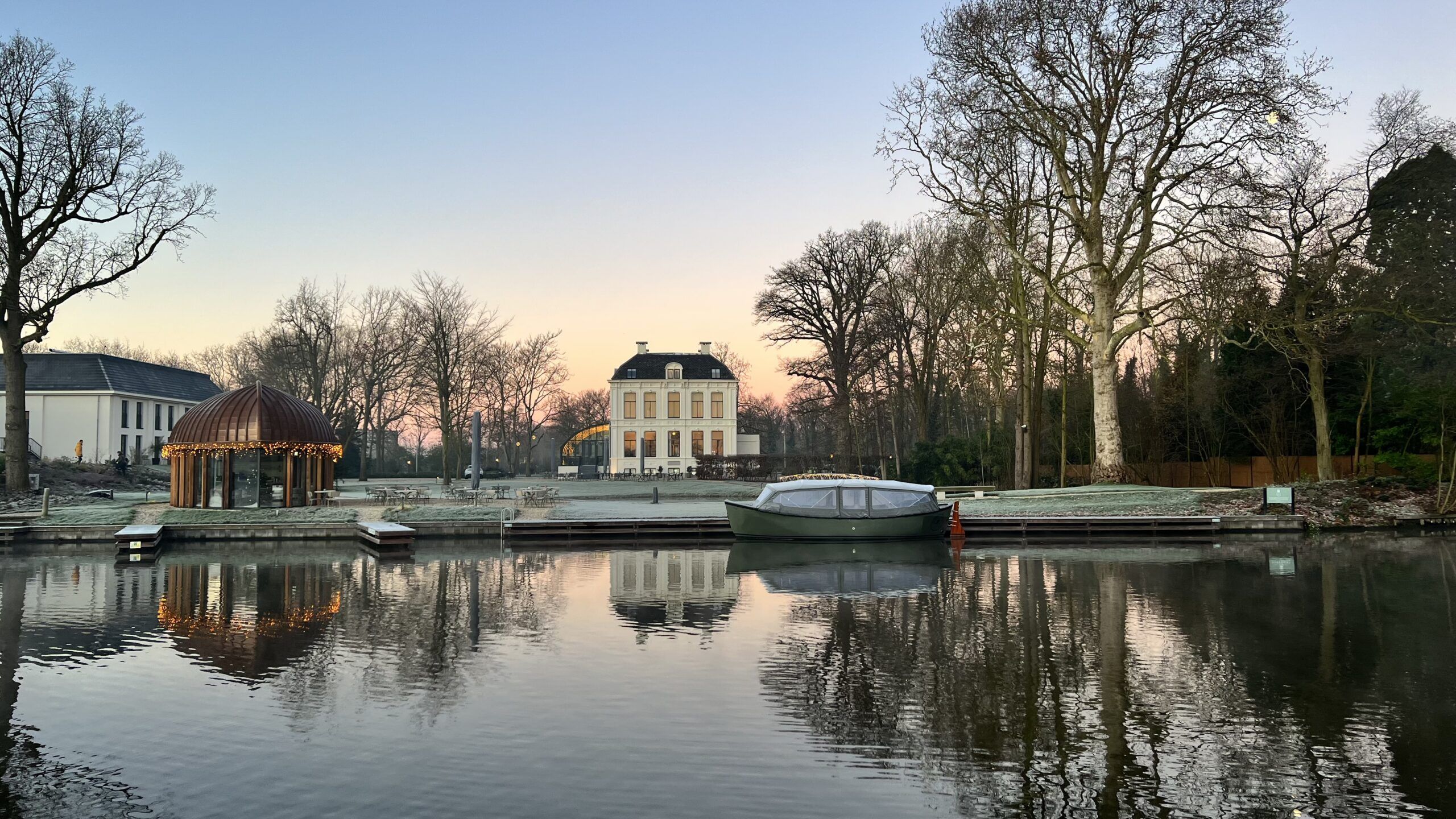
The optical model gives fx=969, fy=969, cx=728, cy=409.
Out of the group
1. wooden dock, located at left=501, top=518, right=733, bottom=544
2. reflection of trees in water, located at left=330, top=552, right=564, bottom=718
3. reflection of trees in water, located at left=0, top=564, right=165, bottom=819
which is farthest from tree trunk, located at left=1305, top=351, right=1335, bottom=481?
reflection of trees in water, located at left=0, top=564, right=165, bottom=819

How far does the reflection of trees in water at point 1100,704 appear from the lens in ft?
20.0

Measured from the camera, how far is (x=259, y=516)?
85.4 feet

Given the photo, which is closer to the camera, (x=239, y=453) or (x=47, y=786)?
(x=47, y=786)

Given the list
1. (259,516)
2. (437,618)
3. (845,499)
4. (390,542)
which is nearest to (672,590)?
(437,618)

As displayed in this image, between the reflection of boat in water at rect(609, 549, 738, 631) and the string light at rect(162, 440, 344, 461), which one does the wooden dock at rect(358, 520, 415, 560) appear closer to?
the reflection of boat in water at rect(609, 549, 738, 631)

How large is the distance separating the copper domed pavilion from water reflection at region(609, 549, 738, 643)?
1205cm

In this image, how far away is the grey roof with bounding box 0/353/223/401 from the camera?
178 ft

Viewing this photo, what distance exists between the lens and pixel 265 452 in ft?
90.0

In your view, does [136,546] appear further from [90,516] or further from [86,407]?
[86,407]

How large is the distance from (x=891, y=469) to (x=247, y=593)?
3507 centimetres

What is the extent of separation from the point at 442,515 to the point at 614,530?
4.67 metres

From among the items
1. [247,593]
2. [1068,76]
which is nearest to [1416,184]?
[1068,76]

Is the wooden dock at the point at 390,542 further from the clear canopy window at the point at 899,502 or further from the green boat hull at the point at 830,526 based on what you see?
the clear canopy window at the point at 899,502

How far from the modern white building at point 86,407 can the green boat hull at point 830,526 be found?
42.0m
